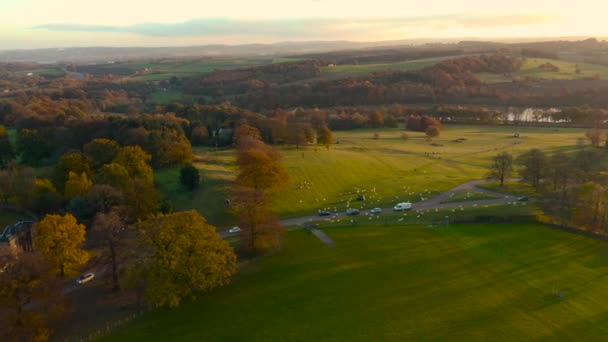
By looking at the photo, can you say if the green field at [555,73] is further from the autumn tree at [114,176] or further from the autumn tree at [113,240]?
the autumn tree at [113,240]

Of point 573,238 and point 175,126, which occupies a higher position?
point 175,126

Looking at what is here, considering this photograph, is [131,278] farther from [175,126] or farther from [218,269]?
[175,126]

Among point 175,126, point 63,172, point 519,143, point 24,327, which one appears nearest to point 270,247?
point 24,327

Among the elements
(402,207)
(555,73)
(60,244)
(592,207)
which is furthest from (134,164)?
(555,73)

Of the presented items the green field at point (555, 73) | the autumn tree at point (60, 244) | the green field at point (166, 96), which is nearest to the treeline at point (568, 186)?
the autumn tree at point (60, 244)

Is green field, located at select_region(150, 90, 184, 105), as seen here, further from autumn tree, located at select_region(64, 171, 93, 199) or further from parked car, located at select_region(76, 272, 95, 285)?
parked car, located at select_region(76, 272, 95, 285)

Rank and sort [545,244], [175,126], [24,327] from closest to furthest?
[24,327]
[545,244]
[175,126]

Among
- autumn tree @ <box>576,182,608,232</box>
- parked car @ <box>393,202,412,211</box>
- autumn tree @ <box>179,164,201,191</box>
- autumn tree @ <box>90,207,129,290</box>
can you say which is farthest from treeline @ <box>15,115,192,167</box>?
autumn tree @ <box>576,182,608,232</box>
